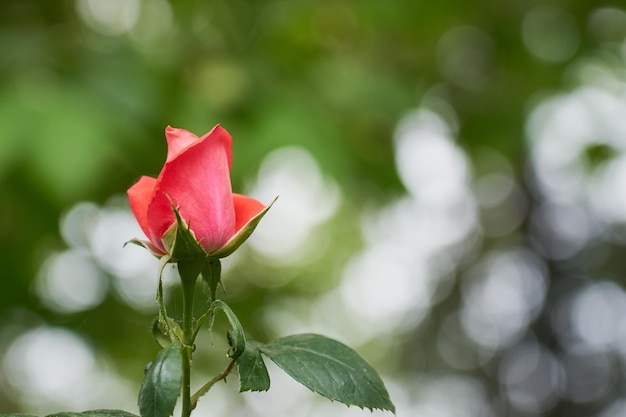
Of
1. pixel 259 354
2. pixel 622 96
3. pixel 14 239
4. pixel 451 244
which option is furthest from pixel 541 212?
pixel 259 354

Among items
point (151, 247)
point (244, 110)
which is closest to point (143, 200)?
point (151, 247)

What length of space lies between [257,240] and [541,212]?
5.29 feet

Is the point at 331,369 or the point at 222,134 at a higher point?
the point at 222,134

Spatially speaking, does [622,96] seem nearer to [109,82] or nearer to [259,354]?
[109,82]

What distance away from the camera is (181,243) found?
31 cm

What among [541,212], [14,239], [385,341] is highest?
[14,239]

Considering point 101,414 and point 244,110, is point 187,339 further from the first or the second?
point 244,110

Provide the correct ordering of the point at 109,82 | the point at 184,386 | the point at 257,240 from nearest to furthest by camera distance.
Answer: the point at 184,386
the point at 109,82
the point at 257,240

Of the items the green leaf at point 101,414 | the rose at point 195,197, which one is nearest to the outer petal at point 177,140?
the rose at point 195,197

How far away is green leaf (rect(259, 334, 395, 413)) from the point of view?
32 cm

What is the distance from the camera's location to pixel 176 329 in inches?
12.3

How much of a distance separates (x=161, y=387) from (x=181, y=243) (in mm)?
58

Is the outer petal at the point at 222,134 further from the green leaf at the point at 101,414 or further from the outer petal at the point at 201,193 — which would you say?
the green leaf at the point at 101,414

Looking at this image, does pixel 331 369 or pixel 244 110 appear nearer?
pixel 331 369
